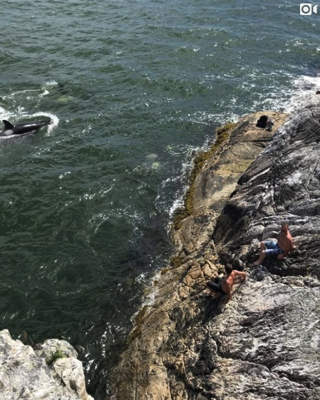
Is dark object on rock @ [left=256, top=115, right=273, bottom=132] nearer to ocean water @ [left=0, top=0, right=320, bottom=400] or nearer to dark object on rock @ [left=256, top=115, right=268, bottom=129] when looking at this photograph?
dark object on rock @ [left=256, top=115, right=268, bottom=129]

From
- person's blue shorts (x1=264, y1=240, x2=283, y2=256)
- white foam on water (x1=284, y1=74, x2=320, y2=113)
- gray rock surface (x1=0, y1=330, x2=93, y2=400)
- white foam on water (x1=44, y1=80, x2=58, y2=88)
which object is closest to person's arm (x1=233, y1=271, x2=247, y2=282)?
person's blue shorts (x1=264, y1=240, x2=283, y2=256)

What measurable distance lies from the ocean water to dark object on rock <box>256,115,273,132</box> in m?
3.87

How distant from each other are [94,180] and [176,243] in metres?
7.01

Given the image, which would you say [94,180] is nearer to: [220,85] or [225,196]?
[225,196]

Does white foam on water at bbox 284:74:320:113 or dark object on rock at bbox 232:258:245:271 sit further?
white foam on water at bbox 284:74:320:113

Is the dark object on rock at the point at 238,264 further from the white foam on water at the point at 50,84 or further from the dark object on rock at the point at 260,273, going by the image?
the white foam on water at the point at 50,84

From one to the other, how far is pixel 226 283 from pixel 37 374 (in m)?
6.41

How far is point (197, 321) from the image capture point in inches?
529

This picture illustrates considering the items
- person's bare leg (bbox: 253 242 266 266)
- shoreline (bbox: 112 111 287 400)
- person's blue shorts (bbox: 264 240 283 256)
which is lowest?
shoreline (bbox: 112 111 287 400)

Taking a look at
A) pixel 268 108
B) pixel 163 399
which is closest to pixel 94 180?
pixel 163 399

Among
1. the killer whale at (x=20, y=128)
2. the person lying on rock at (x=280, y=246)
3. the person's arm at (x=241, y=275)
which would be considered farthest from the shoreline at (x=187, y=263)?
the killer whale at (x=20, y=128)

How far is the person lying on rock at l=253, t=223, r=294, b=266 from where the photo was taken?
1273 centimetres

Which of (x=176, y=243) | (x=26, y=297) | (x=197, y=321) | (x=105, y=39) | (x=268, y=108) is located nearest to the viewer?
(x=197, y=321)
